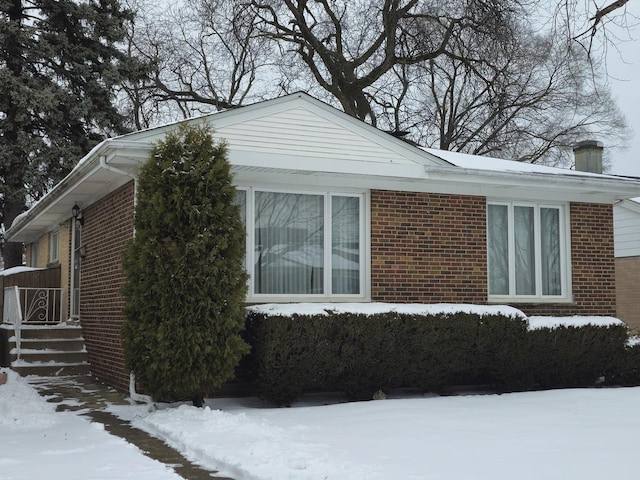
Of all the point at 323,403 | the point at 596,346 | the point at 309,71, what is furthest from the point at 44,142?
the point at 596,346

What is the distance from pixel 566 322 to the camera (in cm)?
987

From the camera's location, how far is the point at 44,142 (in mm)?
20078

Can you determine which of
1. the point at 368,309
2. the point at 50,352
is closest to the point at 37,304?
the point at 50,352

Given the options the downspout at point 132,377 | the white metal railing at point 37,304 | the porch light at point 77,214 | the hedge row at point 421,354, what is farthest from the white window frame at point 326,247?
the white metal railing at point 37,304

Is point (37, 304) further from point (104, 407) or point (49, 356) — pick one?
point (104, 407)

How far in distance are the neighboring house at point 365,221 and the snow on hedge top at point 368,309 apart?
1.03 metres

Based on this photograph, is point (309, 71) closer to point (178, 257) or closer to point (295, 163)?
point (295, 163)

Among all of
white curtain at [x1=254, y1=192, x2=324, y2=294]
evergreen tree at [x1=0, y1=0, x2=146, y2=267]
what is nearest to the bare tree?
evergreen tree at [x1=0, y1=0, x2=146, y2=267]

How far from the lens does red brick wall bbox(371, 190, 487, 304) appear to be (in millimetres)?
10289

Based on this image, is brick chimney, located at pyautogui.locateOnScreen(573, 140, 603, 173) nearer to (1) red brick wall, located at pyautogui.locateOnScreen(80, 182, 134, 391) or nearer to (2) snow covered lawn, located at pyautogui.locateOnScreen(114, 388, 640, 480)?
(2) snow covered lawn, located at pyautogui.locateOnScreen(114, 388, 640, 480)

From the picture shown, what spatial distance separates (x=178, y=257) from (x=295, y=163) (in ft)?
7.81

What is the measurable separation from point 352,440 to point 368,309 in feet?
9.11

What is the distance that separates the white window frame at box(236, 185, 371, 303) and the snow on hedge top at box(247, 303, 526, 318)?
872 mm

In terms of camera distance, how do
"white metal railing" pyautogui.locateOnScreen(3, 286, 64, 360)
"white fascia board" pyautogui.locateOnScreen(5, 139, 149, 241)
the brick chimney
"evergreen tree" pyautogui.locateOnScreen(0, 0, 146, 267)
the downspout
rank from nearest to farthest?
"white fascia board" pyautogui.locateOnScreen(5, 139, 149, 241) → the downspout → "white metal railing" pyautogui.locateOnScreen(3, 286, 64, 360) → the brick chimney → "evergreen tree" pyautogui.locateOnScreen(0, 0, 146, 267)
